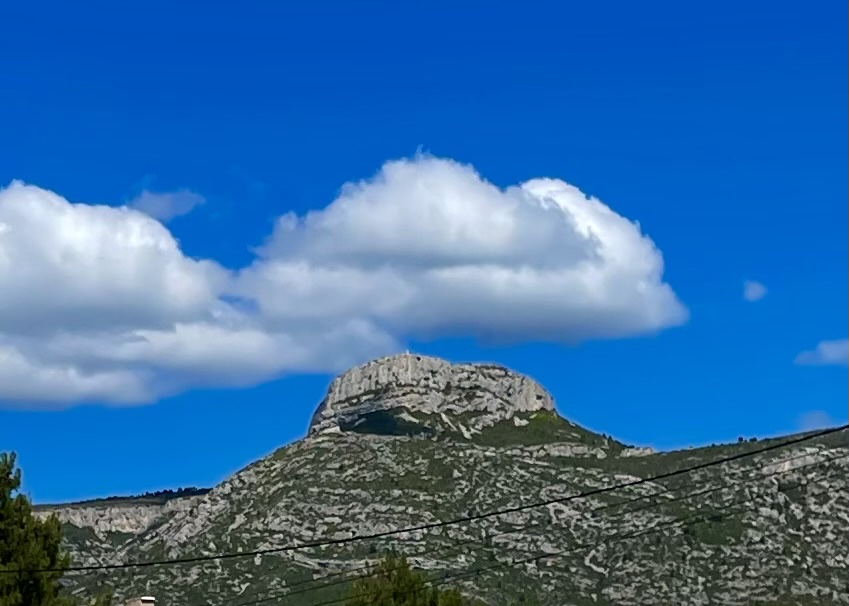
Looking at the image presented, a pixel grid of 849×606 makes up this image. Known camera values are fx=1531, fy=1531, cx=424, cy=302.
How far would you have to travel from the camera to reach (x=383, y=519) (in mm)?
186500

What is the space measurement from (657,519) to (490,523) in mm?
20394

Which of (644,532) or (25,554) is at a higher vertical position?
(644,532)

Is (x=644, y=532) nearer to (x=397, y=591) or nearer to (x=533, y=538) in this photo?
(x=533, y=538)

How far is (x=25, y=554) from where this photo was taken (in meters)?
40.0

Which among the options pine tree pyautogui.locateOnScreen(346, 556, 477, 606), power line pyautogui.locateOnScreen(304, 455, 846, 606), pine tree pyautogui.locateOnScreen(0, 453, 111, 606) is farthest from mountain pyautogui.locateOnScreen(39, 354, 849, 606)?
pine tree pyautogui.locateOnScreen(0, 453, 111, 606)

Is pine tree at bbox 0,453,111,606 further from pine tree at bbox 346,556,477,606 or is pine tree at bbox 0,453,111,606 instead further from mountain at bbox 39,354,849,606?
mountain at bbox 39,354,849,606

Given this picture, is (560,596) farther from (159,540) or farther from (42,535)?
(42,535)

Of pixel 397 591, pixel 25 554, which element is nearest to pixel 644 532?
pixel 397 591

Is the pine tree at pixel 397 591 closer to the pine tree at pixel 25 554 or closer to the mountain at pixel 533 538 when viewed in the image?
the pine tree at pixel 25 554

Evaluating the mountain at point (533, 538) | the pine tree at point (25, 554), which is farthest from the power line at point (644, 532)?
the pine tree at point (25, 554)

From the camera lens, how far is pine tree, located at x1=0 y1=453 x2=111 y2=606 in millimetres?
39438

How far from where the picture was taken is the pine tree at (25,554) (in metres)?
39.4

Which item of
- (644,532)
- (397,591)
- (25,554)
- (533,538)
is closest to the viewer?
(25,554)

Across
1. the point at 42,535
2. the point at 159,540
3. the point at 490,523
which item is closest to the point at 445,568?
the point at 490,523
